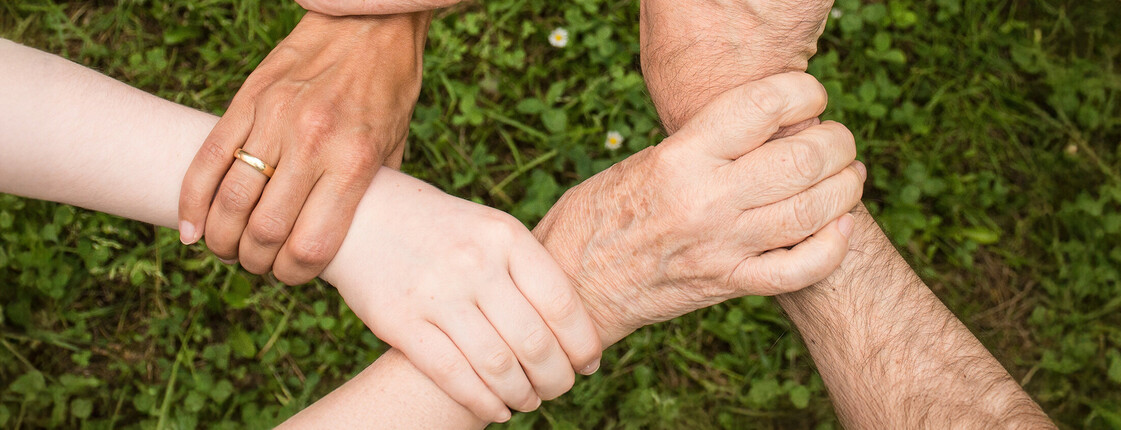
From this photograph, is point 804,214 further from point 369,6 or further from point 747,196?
point 369,6

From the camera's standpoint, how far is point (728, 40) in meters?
2.04

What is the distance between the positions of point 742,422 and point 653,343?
45 centimetres

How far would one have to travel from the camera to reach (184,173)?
1.89 meters

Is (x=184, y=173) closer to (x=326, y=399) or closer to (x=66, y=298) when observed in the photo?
(x=326, y=399)

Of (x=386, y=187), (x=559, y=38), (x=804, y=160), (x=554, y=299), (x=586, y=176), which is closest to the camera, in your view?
(x=804, y=160)

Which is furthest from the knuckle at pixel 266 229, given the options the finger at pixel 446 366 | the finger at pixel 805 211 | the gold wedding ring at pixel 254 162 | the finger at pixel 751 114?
the finger at pixel 805 211

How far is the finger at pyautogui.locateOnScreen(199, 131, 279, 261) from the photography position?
1814 millimetres

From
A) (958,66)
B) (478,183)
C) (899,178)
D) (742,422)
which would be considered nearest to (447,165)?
(478,183)

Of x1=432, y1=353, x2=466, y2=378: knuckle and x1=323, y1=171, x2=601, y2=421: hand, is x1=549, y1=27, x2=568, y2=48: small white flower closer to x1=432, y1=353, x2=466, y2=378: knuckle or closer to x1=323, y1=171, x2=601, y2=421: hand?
x1=323, y1=171, x2=601, y2=421: hand

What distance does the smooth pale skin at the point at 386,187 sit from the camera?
178 cm

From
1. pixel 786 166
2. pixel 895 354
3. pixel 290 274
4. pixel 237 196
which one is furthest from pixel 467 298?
pixel 895 354

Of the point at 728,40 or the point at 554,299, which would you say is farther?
the point at 728,40

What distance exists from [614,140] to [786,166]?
1.28 meters

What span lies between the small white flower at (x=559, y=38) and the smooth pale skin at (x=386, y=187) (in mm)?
1283
